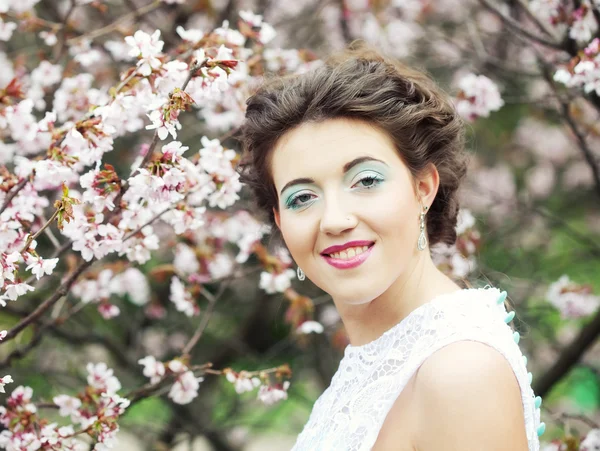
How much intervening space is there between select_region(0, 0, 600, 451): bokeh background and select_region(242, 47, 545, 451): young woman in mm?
326

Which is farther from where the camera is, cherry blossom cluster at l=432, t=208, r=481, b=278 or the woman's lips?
cherry blossom cluster at l=432, t=208, r=481, b=278

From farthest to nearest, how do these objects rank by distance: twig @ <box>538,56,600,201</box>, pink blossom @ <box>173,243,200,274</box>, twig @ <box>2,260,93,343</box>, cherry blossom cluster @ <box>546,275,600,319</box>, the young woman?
cherry blossom cluster @ <box>546,275,600,319</box> < pink blossom @ <box>173,243,200,274</box> < twig @ <box>538,56,600,201</box> < twig @ <box>2,260,93,343</box> < the young woman

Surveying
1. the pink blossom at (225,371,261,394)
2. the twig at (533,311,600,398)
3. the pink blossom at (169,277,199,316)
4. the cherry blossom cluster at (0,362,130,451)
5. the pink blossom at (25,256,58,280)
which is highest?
the pink blossom at (25,256,58,280)

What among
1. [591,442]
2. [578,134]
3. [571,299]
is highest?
[578,134]

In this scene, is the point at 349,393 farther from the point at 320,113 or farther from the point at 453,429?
the point at 320,113

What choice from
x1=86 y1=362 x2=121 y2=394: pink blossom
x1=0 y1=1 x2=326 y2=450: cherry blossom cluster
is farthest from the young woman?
x1=86 y1=362 x2=121 y2=394: pink blossom

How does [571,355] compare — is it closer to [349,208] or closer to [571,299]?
[571,299]

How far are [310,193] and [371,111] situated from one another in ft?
0.69

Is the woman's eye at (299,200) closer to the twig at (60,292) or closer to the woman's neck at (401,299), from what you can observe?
the woman's neck at (401,299)

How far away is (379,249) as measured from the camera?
149cm

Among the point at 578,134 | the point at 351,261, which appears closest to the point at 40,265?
the point at 351,261

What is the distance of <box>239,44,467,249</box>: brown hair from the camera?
156 centimetres

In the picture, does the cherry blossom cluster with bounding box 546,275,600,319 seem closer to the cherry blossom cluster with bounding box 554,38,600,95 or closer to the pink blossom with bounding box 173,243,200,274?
the cherry blossom cluster with bounding box 554,38,600,95

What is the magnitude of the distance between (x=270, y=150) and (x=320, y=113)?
0.17m
